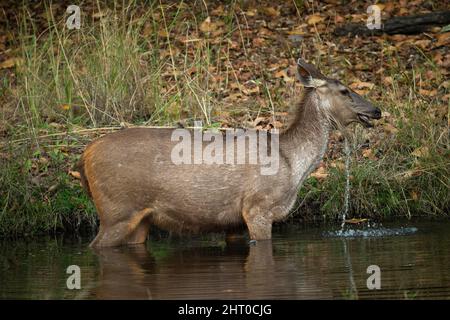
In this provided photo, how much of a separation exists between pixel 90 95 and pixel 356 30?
17.4 feet

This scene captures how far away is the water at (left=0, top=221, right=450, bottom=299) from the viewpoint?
737cm

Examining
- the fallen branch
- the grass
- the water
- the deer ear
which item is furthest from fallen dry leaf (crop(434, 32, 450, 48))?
the deer ear

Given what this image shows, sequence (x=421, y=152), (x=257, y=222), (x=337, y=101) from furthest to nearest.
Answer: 1. (x=421, y=152)
2. (x=337, y=101)
3. (x=257, y=222)

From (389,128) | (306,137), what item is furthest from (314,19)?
(306,137)

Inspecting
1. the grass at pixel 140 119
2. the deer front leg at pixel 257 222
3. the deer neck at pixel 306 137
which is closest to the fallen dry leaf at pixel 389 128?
the grass at pixel 140 119

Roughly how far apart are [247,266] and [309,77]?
2.55m

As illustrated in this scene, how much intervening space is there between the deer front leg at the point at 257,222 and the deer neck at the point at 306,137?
0.48 meters

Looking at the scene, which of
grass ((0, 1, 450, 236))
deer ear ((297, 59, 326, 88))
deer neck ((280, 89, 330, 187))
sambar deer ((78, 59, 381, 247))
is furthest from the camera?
grass ((0, 1, 450, 236))

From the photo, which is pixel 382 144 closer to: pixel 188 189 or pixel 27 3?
pixel 188 189

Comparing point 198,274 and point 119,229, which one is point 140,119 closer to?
point 119,229

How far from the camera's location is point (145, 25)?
16141 millimetres

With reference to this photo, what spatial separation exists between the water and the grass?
20.6 inches

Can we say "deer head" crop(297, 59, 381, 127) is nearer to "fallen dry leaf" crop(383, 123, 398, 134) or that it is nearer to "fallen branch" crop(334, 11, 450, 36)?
"fallen dry leaf" crop(383, 123, 398, 134)

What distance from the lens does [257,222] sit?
9820mm
